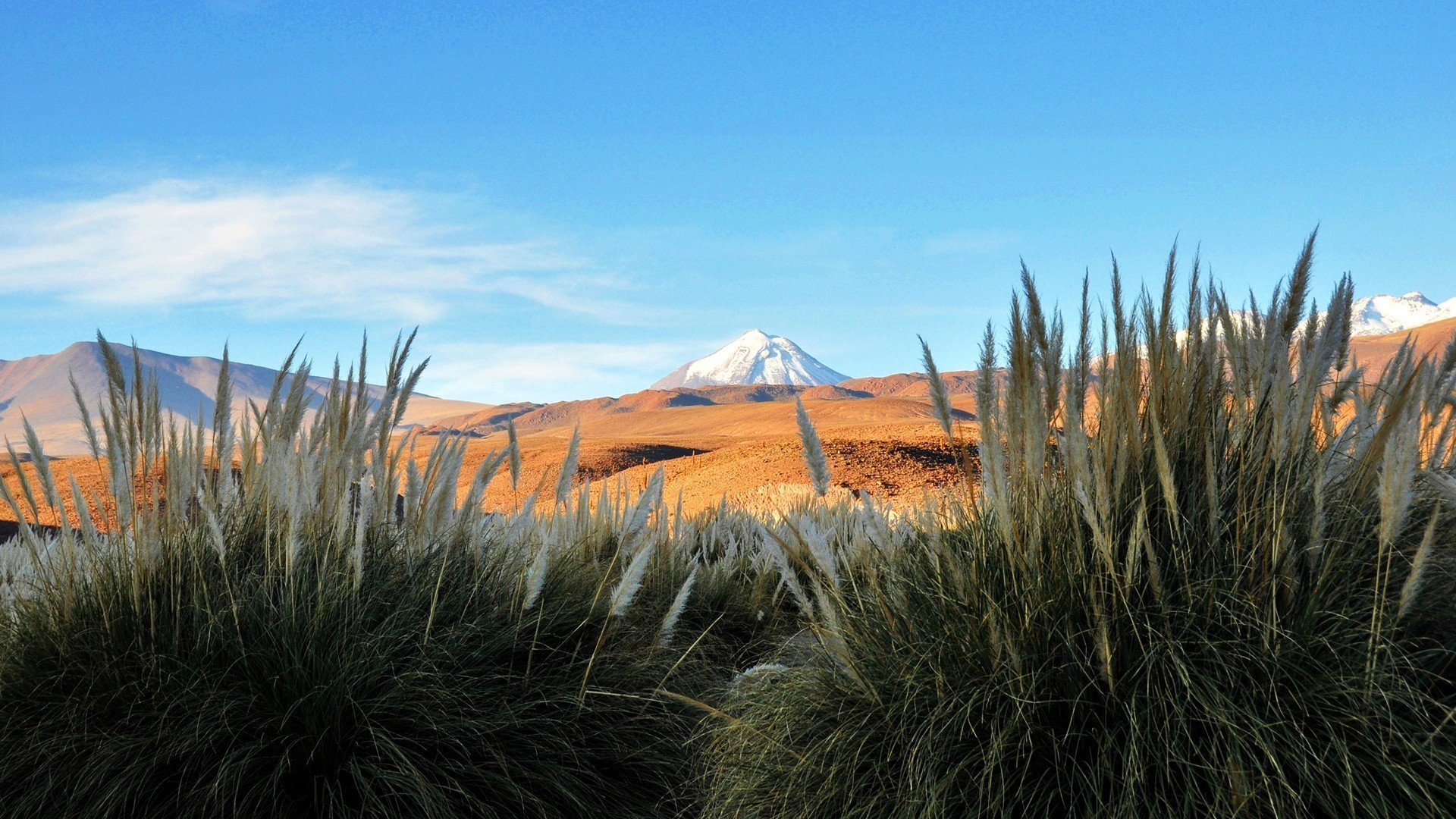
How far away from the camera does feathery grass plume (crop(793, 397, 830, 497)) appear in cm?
257

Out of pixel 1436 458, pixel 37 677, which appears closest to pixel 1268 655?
pixel 1436 458

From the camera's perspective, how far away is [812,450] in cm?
264

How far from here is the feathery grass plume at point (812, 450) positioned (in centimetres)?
257

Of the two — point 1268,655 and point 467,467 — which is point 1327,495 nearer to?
point 1268,655

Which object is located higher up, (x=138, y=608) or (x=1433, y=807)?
(x=138, y=608)

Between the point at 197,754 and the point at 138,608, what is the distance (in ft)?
1.42

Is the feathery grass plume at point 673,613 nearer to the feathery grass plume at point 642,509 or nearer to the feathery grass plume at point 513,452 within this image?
the feathery grass plume at point 642,509

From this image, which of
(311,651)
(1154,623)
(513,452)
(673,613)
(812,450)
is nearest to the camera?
(1154,623)

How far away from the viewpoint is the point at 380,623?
2721 millimetres

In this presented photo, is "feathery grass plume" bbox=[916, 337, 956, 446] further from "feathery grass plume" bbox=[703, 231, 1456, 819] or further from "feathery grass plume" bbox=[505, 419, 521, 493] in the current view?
"feathery grass plume" bbox=[505, 419, 521, 493]

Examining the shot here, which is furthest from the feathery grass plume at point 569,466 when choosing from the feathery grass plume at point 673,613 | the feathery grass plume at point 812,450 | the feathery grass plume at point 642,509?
the feathery grass plume at point 812,450

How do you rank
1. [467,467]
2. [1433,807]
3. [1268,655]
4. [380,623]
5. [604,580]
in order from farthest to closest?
[467,467]
[604,580]
[380,623]
[1268,655]
[1433,807]

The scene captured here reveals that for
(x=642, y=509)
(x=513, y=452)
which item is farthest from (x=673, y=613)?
(x=513, y=452)

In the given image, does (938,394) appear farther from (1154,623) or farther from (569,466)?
(569,466)
